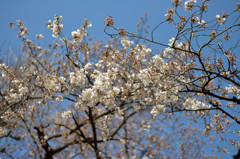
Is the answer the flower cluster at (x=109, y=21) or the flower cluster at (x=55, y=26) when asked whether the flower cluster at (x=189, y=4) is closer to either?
the flower cluster at (x=109, y=21)

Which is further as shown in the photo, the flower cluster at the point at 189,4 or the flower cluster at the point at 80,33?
the flower cluster at the point at 80,33

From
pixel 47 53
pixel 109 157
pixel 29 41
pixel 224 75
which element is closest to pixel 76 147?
pixel 109 157

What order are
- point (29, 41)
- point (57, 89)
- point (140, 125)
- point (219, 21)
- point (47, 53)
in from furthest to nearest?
point (140, 125)
point (47, 53)
point (29, 41)
point (57, 89)
point (219, 21)

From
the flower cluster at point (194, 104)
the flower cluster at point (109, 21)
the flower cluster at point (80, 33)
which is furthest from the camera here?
the flower cluster at point (194, 104)

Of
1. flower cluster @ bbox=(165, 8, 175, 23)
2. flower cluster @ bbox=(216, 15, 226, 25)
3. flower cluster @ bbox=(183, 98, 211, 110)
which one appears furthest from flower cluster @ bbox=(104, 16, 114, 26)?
flower cluster @ bbox=(183, 98, 211, 110)

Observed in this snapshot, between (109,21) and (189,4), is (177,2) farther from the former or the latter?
(109,21)

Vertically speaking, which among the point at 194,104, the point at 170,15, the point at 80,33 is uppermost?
the point at 80,33

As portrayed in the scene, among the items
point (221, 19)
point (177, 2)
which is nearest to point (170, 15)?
point (177, 2)

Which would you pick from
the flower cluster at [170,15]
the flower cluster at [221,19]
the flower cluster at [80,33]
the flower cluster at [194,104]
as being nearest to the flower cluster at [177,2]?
the flower cluster at [170,15]

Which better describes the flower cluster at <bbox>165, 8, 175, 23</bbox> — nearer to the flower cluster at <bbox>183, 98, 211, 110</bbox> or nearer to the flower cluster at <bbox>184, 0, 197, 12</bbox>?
the flower cluster at <bbox>184, 0, 197, 12</bbox>

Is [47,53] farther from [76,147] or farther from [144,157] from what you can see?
[144,157]

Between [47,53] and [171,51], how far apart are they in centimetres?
520

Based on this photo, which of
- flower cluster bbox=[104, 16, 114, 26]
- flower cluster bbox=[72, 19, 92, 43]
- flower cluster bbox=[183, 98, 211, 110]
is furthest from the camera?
flower cluster bbox=[183, 98, 211, 110]

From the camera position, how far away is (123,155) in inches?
306
